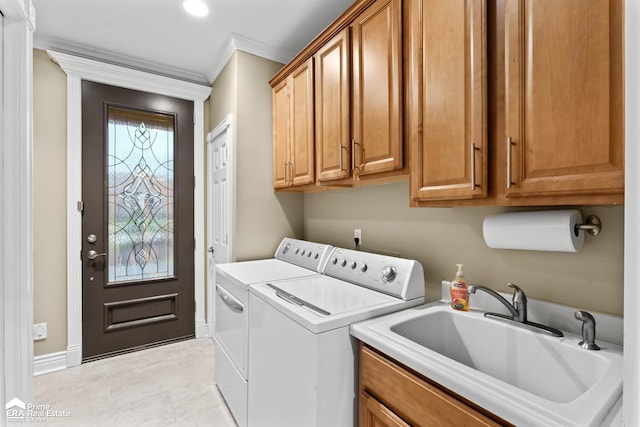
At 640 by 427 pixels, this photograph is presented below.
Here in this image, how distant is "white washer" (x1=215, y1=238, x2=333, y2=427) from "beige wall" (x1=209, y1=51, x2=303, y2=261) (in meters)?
0.25

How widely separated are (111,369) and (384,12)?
309 centimetres

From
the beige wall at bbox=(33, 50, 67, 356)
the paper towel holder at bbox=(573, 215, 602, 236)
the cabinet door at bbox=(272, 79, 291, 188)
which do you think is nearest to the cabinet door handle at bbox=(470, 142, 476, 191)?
the paper towel holder at bbox=(573, 215, 602, 236)

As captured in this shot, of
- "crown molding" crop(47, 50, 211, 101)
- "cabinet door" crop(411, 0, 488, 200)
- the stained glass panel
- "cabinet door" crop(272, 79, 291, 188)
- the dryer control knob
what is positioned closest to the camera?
"cabinet door" crop(411, 0, 488, 200)

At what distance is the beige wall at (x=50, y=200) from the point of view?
2.34 m

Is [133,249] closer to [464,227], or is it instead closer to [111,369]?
[111,369]

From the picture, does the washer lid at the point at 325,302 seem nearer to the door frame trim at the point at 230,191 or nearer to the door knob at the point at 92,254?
the door frame trim at the point at 230,191

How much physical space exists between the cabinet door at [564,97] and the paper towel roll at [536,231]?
0.61 feet

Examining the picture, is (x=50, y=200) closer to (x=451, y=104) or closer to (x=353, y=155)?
(x=353, y=155)

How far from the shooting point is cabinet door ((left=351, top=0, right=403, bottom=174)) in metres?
1.35

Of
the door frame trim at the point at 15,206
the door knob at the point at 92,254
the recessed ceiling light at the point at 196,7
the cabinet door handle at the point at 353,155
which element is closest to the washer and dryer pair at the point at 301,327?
the cabinet door handle at the point at 353,155

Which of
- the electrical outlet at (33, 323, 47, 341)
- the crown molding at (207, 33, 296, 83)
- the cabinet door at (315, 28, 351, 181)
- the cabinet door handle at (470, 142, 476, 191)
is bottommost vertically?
the electrical outlet at (33, 323, 47, 341)

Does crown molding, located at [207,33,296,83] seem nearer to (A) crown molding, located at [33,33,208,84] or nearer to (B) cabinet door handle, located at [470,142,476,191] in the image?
(A) crown molding, located at [33,33,208,84]

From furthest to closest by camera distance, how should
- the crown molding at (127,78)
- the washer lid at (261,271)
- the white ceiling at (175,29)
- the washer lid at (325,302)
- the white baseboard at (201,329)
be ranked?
1. the white baseboard at (201,329)
2. the crown molding at (127,78)
3. the white ceiling at (175,29)
4. the washer lid at (261,271)
5. the washer lid at (325,302)

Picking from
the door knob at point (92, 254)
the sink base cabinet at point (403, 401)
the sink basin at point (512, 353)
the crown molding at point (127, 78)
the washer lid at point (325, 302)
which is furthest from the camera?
the door knob at point (92, 254)
